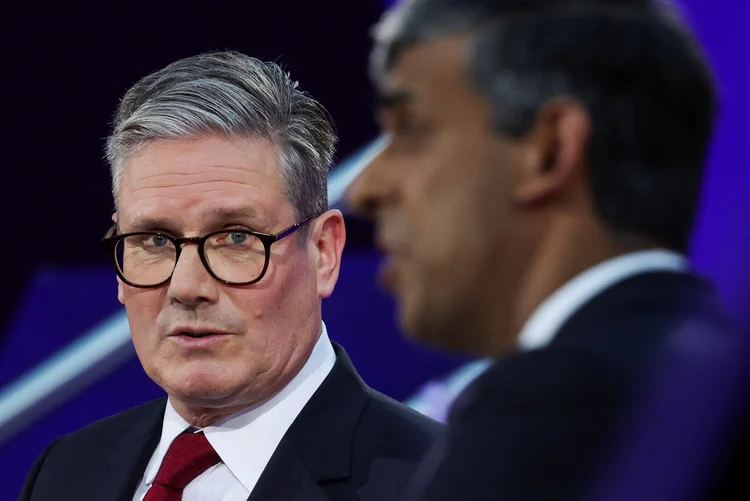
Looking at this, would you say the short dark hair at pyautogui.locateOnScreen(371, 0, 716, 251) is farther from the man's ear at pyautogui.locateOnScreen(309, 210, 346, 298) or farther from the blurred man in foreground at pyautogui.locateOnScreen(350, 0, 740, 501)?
the man's ear at pyautogui.locateOnScreen(309, 210, 346, 298)

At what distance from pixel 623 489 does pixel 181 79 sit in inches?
59.3

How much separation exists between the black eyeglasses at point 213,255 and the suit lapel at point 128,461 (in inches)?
13.2

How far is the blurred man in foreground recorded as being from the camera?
903mm

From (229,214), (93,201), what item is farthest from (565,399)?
(93,201)

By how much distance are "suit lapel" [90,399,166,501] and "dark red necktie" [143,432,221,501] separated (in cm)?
10

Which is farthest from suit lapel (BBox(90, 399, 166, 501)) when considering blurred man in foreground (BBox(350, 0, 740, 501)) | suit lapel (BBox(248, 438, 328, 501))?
blurred man in foreground (BBox(350, 0, 740, 501))

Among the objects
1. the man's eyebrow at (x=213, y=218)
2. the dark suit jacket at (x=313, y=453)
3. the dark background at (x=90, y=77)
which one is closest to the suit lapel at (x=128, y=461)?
the dark suit jacket at (x=313, y=453)

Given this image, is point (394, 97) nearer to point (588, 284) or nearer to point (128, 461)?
point (588, 284)

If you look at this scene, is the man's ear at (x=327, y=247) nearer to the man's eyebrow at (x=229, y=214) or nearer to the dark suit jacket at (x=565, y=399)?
Result: the man's eyebrow at (x=229, y=214)

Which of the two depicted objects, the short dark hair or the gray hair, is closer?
the short dark hair

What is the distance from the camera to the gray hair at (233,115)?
2082mm

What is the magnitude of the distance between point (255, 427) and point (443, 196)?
3.81 ft

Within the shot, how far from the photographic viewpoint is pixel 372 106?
10.1 ft

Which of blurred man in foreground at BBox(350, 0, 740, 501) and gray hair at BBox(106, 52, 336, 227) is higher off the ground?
gray hair at BBox(106, 52, 336, 227)
